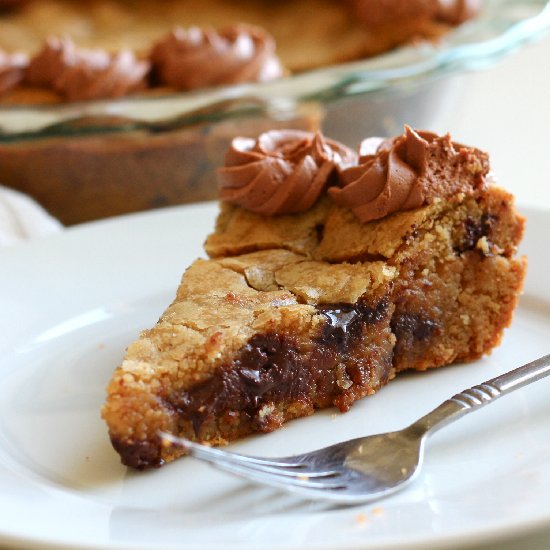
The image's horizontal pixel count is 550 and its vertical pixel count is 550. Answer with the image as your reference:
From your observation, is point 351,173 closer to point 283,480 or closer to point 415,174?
Answer: point 415,174

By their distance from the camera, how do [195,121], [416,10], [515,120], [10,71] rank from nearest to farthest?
[195,121]
[10,71]
[416,10]
[515,120]

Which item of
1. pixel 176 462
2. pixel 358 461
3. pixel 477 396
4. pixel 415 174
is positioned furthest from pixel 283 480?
pixel 415 174

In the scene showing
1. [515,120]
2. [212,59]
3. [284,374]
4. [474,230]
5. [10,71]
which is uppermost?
[474,230]

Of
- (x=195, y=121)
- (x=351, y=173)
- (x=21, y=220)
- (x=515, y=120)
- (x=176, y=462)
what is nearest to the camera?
(x=176, y=462)

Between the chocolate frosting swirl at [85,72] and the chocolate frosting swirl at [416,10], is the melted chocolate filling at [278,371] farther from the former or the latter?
the chocolate frosting swirl at [416,10]

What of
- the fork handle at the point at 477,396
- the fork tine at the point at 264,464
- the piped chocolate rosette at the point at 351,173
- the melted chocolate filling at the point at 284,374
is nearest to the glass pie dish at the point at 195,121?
the piped chocolate rosette at the point at 351,173

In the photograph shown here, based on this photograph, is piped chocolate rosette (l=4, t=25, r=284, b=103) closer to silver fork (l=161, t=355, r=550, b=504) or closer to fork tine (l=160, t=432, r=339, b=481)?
silver fork (l=161, t=355, r=550, b=504)

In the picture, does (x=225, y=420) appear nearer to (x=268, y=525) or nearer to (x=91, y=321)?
(x=268, y=525)
